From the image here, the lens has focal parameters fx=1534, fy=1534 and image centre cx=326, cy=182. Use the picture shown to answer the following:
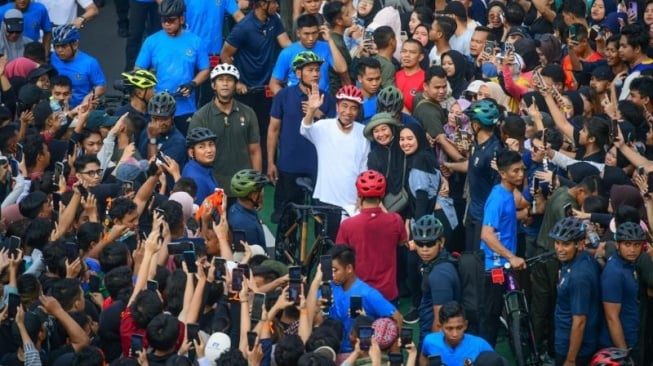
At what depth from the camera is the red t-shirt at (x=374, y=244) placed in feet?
45.4

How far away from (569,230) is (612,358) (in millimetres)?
1207

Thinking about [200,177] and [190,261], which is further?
[200,177]

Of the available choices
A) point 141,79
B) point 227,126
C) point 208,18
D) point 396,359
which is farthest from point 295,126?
point 396,359

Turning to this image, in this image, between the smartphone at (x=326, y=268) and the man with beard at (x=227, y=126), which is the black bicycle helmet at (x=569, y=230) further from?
the man with beard at (x=227, y=126)

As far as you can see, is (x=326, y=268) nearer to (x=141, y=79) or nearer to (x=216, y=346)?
(x=216, y=346)

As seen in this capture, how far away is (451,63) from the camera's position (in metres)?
17.6

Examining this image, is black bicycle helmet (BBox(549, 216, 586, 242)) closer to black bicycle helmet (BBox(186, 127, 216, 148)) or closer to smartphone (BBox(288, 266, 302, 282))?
smartphone (BBox(288, 266, 302, 282))

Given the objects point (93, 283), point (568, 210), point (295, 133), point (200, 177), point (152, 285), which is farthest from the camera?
point (295, 133)

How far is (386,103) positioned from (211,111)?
1.89 metres

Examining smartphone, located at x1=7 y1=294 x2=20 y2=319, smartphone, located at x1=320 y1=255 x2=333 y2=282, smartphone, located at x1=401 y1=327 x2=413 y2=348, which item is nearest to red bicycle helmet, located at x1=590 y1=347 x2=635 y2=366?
smartphone, located at x1=401 y1=327 x2=413 y2=348

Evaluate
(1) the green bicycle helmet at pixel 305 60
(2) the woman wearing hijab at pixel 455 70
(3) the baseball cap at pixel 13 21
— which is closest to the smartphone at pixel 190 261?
(1) the green bicycle helmet at pixel 305 60

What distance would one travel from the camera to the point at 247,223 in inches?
548

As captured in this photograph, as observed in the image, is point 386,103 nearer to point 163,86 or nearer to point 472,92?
point 472,92

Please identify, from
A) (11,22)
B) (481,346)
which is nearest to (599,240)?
(481,346)
